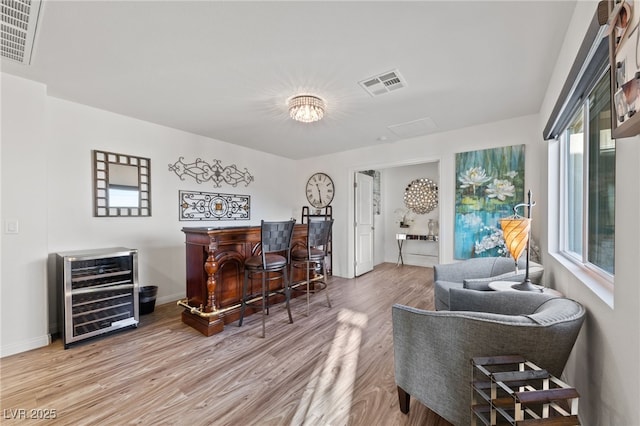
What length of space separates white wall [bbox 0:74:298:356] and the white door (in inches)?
101

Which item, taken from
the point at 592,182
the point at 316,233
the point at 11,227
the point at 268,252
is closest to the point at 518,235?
the point at 592,182

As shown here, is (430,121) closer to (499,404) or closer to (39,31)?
(499,404)

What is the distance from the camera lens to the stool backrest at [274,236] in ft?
8.57

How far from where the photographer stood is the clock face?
17.2ft

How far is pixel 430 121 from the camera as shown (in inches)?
134

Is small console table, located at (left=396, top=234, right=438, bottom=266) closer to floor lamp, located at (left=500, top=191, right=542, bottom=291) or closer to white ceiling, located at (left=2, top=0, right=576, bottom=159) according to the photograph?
white ceiling, located at (left=2, top=0, right=576, bottom=159)

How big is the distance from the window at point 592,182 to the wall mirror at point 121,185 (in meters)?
4.34

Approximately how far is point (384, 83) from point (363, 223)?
3202 millimetres

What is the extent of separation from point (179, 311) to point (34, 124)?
244 cm

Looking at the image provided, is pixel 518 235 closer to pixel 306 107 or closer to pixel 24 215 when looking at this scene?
pixel 306 107

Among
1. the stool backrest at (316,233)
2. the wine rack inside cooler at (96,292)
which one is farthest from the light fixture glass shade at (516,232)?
the wine rack inside cooler at (96,292)

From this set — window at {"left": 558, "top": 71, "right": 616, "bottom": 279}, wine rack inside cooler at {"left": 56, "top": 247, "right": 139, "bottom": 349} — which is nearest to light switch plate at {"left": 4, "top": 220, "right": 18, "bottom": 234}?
wine rack inside cooler at {"left": 56, "top": 247, "right": 139, "bottom": 349}

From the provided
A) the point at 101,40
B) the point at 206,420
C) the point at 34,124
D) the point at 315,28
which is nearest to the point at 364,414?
the point at 206,420

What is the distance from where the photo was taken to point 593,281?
140cm
